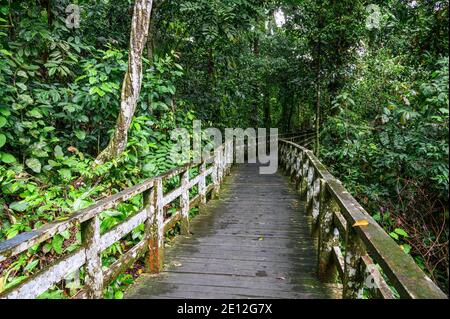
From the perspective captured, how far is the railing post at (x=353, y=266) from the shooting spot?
2.59 meters

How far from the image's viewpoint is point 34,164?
5.25m

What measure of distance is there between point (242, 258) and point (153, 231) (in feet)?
3.91

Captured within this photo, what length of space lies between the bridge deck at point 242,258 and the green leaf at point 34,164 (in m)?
2.32

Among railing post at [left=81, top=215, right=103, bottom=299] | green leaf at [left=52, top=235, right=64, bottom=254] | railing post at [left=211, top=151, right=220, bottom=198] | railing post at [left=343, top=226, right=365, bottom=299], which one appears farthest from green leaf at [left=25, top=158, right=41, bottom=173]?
railing post at [left=343, top=226, right=365, bottom=299]

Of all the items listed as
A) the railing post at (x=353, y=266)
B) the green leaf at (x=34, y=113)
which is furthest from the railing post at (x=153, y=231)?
the green leaf at (x=34, y=113)

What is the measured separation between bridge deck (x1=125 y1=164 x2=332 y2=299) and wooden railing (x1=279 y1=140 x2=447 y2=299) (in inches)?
16.9

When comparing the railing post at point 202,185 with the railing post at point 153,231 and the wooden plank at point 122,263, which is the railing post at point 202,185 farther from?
the wooden plank at point 122,263

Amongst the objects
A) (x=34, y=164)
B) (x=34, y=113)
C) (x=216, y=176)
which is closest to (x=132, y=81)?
(x=34, y=113)

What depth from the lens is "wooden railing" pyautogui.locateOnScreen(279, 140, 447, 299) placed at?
5.45ft

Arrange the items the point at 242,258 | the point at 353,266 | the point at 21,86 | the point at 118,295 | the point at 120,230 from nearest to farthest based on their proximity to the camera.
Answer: the point at 353,266 < the point at 120,230 < the point at 118,295 < the point at 242,258 < the point at 21,86

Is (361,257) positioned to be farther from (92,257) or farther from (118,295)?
(118,295)
